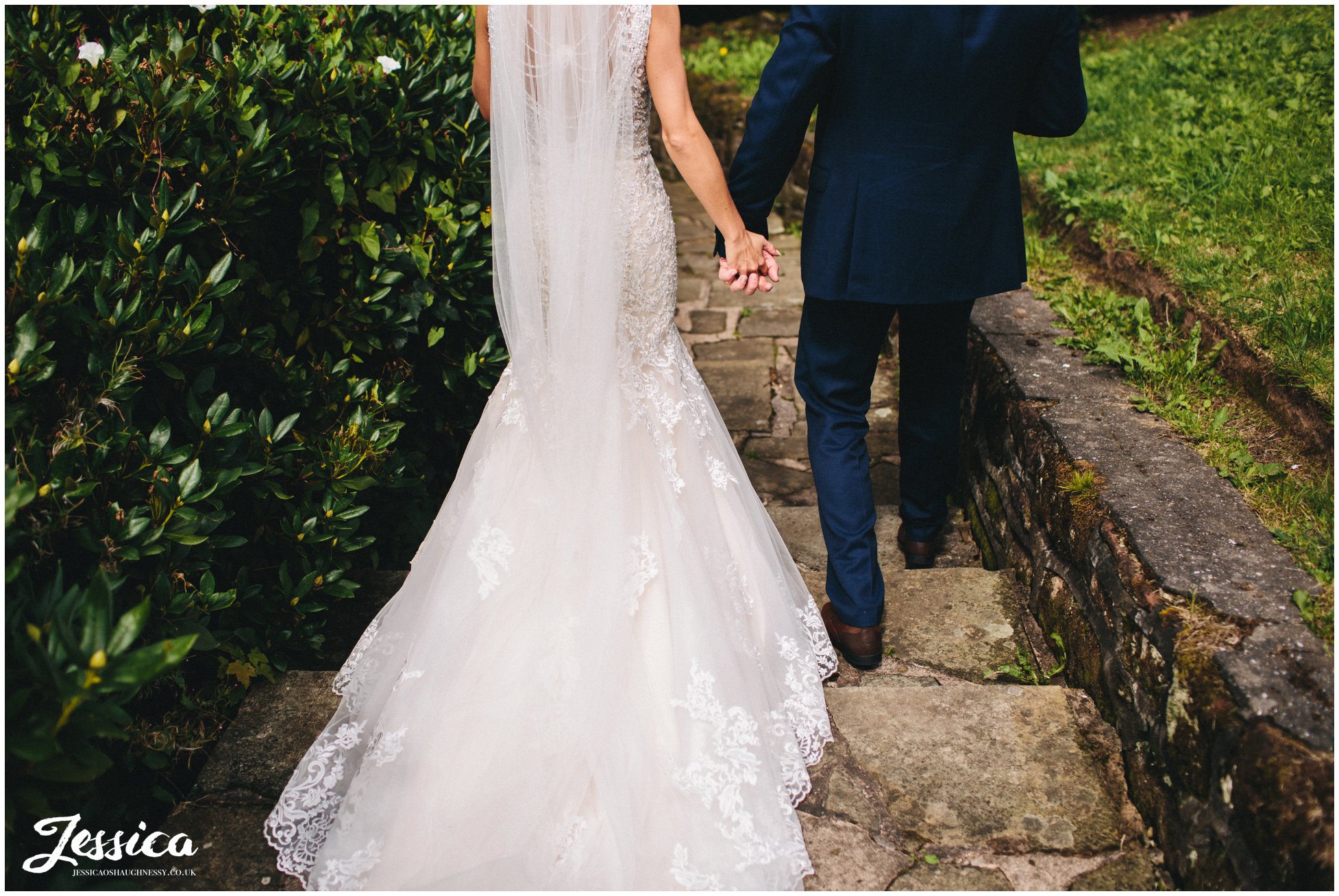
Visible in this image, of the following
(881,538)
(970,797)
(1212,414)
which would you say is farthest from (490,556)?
(1212,414)

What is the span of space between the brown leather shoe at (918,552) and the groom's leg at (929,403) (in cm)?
2

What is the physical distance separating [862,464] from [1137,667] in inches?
34.8

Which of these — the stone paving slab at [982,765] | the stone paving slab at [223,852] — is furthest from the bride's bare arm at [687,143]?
the stone paving slab at [223,852]

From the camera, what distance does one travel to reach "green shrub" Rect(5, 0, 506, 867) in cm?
184

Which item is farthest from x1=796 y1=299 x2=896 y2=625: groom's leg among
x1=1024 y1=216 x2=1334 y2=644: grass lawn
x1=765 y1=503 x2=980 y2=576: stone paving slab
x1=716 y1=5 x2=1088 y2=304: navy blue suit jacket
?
x1=1024 y1=216 x2=1334 y2=644: grass lawn

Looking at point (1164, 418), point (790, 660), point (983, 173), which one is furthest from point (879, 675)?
point (983, 173)

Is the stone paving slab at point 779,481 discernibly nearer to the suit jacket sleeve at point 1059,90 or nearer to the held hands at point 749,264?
the held hands at point 749,264

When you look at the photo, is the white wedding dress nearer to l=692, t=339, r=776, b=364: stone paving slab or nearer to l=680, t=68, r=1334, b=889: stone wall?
l=680, t=68, r=1334, b=889: stone wall

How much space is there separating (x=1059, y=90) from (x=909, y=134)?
0.47 metres

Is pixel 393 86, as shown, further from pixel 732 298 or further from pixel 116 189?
pixel 732 298

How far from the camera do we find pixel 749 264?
99.1 inches

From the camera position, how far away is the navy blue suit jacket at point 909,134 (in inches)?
88.7

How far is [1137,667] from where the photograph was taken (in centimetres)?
208

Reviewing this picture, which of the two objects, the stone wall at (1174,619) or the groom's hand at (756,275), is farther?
the groom's hand at (756,275)
